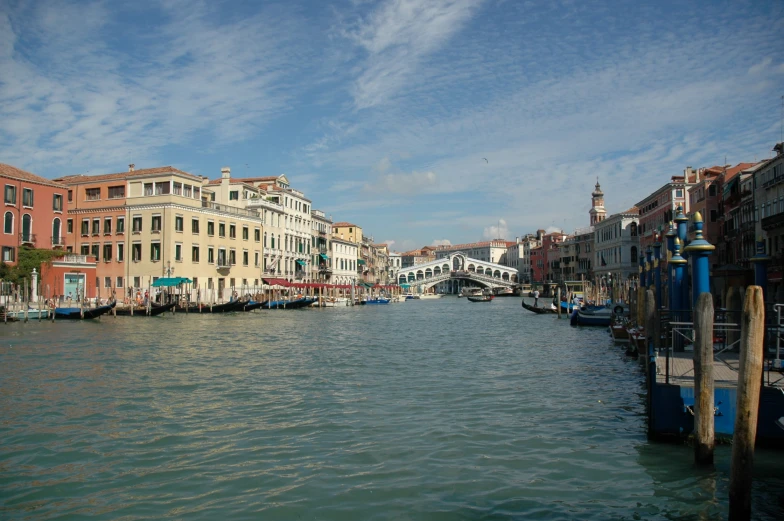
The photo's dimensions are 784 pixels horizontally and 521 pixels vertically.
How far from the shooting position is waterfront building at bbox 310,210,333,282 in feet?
142

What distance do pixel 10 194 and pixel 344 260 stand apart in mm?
28738

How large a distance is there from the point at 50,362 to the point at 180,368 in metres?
2.45

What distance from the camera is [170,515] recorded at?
4285 millimetres

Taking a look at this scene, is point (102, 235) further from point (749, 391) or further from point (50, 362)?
point (749, 391)

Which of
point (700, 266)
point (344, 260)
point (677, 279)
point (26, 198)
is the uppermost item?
point (26, 198)

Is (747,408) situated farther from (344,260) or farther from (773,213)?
(344,260)

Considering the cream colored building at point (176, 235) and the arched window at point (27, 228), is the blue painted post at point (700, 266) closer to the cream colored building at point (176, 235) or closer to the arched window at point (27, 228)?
the cream colored building at point (176, 235)

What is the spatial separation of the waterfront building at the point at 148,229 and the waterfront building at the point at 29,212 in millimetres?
2402

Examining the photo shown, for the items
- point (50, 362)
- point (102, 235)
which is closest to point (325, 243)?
point (102, 235)

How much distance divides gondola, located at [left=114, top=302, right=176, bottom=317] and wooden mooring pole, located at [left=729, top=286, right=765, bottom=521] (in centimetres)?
2262

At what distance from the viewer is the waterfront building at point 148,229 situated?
91.4 feet

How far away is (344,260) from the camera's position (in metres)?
50.4

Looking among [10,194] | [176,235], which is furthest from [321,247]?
[10,194]

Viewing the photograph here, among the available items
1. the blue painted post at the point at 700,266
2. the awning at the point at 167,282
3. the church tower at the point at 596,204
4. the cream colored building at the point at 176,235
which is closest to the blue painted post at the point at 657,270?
the blue painted post at the point at 700,266
